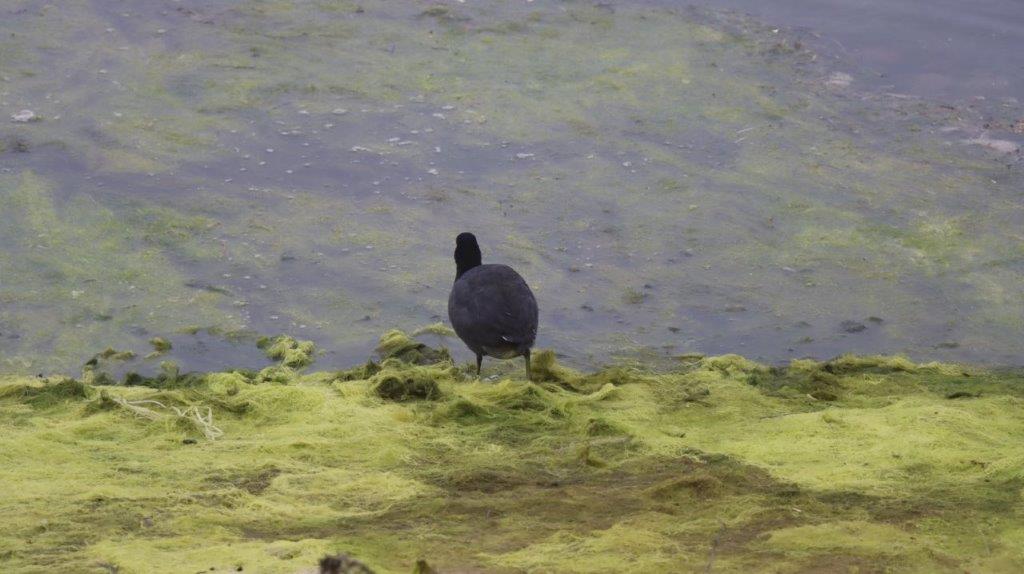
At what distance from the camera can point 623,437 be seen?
6.20 metres

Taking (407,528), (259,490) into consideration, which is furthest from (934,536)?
(259,490)

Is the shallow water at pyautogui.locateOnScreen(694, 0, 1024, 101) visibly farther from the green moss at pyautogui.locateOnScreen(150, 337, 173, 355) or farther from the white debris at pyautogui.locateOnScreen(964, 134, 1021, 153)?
the green moss at pyautogui.locateOnScreen(150, 337, 173, 355)

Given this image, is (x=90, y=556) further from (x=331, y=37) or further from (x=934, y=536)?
(x=331, y=37)

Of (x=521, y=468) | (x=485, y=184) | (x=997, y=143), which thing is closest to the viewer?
(x=521, y=468)

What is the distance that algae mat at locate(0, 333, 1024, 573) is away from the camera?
14.8 feet

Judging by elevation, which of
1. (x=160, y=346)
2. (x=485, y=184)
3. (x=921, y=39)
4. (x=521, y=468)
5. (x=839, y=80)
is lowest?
(x=160, y=346)

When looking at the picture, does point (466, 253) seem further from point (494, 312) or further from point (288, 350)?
point (288, 350)

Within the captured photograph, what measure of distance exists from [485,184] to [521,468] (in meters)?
4.21

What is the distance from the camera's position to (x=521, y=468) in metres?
5.76

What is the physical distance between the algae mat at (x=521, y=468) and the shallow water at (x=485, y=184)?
66 cm

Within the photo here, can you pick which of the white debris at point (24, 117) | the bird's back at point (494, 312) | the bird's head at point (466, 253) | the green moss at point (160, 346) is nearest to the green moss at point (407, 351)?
the bird's back at point (494, 312)

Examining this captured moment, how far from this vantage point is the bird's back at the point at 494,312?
23.2ft

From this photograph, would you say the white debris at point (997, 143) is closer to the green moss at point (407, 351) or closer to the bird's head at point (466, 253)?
the bird's head at point (466, 253)

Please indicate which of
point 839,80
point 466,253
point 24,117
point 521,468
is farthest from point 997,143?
point 24,117
